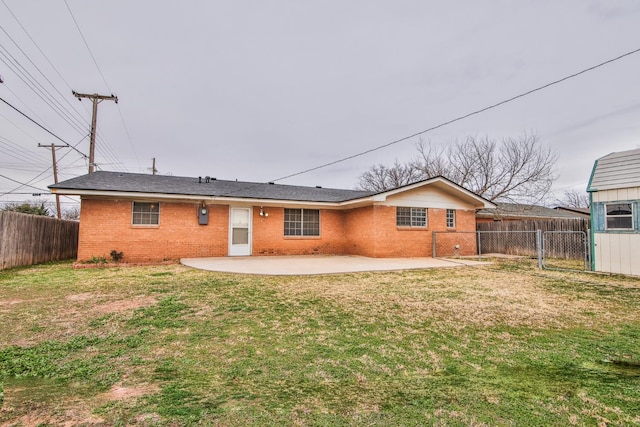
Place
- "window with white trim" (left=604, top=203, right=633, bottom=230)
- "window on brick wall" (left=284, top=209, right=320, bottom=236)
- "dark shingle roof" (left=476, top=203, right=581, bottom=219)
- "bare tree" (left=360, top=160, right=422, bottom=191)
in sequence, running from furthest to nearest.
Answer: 1. "bare tree" (left=360, top=160, right=422, bottom=191)
2. "dark shingle roof" (left=476, top=203, right=581, bottom=219)
3. "window on brick wall" (left=284, top=209, right=320, bottom=236)
4. "window with white trim" (left=604, top=203, right=633, bottom=230)

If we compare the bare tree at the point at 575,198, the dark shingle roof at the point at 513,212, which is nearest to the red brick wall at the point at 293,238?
the dark shingle roof at the point at 513,212

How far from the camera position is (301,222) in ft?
46.4

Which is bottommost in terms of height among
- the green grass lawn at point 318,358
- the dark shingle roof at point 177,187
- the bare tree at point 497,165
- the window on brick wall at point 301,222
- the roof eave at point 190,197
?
the green grass lawn at point 318,358

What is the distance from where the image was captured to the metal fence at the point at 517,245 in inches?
492

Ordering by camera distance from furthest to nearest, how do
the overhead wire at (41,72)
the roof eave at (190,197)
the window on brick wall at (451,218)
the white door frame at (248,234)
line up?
the window on brick wall at (451,218) < the white door frame at (248,234) < the roof eave at (190,197) < the overhead wire at (41,72)

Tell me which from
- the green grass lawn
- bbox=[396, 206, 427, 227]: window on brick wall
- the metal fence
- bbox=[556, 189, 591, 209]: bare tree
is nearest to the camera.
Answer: the green grass lawn

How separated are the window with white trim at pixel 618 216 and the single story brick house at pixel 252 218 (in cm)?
483

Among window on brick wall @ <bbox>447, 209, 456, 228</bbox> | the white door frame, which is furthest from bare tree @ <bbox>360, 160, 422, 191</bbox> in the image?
the white door frame

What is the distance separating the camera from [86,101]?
52.1ft

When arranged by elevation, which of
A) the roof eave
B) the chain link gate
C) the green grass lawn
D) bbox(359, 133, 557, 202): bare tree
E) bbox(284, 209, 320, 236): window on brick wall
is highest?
bbox(359, 133, 557, 202): bare tree

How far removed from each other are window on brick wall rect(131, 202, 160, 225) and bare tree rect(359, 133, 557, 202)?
1831 centimetres

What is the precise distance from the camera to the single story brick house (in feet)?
36.0

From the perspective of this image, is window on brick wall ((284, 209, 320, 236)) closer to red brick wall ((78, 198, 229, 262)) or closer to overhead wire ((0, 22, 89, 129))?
red brick wall ((78, 198, 229, 262))

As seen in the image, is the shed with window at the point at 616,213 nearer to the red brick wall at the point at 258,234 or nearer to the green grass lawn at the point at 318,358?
the green grass lawn at the point at 318,358
